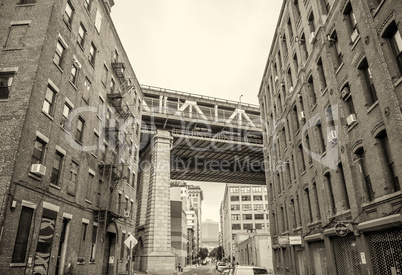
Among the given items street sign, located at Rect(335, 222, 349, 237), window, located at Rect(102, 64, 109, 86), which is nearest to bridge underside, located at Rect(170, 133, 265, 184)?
window, located at Rect(102, 64, 109, 86)

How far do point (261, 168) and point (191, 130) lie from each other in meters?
22.6

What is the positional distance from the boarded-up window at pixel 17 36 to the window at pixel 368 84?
1801 cm

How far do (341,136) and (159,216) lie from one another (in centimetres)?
2656

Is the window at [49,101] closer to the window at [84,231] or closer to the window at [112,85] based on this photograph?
the window at [84,231]

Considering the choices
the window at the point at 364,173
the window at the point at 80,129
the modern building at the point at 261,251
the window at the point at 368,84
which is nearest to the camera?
the window at the point at 368,84

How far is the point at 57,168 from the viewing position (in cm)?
1761

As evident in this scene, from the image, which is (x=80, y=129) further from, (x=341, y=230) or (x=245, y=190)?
(x=245, y=190)

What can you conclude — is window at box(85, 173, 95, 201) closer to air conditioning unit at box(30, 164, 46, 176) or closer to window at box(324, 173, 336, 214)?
air conditioning unit at box(30, 164, 46, 176)

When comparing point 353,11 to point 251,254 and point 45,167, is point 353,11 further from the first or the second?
point 251,254

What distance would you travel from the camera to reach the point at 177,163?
57812 millimetres

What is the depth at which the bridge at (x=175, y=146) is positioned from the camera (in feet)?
120

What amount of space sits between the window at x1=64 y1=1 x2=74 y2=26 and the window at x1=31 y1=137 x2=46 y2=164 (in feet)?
28.0

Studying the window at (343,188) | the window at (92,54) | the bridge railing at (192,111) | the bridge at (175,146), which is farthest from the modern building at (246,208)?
the window at (92,54)

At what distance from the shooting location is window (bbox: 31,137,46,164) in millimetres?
15168
